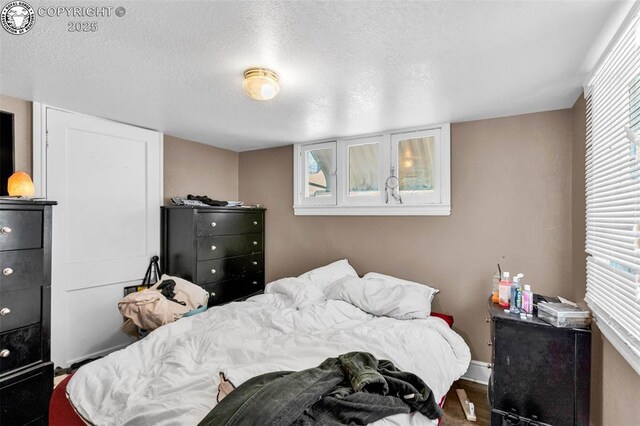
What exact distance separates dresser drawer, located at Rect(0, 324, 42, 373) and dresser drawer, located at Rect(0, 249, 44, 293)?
27 cm

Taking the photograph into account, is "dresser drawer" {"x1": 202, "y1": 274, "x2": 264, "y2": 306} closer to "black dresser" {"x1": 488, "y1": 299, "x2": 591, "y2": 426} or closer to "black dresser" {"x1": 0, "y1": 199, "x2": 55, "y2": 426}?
"black dresser" {"x1": 0, "y1": 199, "x2": 55, "y2": 426}

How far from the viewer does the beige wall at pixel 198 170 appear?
3.38m

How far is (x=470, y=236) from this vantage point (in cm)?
274

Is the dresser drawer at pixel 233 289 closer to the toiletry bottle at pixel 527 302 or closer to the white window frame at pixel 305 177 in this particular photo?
the white window frame at pixel 305 177

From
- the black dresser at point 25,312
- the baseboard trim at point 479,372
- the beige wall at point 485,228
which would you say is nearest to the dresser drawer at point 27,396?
the black dresser at point 25,312

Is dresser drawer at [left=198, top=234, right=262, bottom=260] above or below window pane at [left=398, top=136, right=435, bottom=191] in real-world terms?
below

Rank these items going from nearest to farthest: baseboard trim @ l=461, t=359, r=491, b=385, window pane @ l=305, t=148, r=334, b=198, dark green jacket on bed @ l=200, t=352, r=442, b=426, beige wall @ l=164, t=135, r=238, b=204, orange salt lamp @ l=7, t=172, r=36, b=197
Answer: dark green jacket on bed @ l=200, t=352, r=442, b=426, orange salt lamp @ l=7, t=172, r=36, b=197, baseboard trim @ l=461, t=359, r=491, b=385, beige wall @ l=164, t=135, r=238, b=204, window pane @ l=305, t=148, r=334, b=198

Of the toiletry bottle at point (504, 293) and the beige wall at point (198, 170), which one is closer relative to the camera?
the toiletry bottle at point (504, 293)

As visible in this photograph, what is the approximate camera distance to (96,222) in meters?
2.72

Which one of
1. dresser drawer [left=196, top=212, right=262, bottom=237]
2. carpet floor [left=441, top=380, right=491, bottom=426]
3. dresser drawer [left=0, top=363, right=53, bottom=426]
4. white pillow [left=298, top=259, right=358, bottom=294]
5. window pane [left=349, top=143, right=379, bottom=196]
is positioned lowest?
carpet floor [left=441, top=380, right=491, bottom=426]

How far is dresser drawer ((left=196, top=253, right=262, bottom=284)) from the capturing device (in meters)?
3.08

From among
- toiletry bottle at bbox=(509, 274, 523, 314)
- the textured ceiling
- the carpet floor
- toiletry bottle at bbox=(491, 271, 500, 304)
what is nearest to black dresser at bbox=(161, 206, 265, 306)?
the textured ceiling

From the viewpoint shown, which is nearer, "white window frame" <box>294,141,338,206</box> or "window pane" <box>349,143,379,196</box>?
"window pane" <box>349,143,379,196</box>

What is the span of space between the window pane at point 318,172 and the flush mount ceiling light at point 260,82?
168 cm
